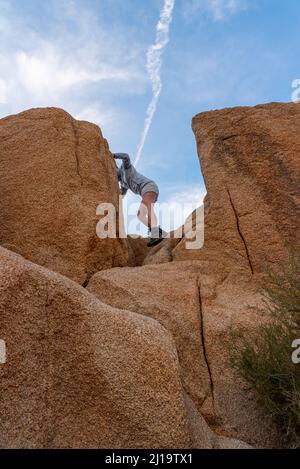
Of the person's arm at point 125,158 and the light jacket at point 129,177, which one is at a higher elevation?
the person's arm at point 125,158

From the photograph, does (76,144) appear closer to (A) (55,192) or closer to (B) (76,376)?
(A) (55,192)

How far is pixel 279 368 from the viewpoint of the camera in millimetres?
5277

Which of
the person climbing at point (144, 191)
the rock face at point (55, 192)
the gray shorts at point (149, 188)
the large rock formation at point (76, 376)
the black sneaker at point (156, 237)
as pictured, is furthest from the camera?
the gray shorts at point (149, 188)

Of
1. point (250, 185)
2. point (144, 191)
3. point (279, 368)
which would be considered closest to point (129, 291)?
point (279, 368)

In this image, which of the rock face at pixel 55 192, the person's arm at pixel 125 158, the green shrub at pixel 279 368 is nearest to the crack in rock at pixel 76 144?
the rock face at pixel 55 192

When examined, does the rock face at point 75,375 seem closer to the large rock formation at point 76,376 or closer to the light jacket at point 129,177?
the large rock formation at point 76,376

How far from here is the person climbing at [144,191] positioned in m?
11.5

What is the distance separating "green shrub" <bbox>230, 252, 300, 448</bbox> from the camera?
5.02 m

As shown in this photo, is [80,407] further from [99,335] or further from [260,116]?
[260,116]

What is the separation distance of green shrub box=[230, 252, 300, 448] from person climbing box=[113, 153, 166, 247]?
5423 mm

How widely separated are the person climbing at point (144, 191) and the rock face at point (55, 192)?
2138 millimetres

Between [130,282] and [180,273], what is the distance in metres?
0.98

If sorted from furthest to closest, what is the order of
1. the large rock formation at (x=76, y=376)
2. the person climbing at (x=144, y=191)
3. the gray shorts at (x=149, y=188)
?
the gray shorts at (x=149, y=188)
the person climbing at (x=144, y=191)
the large rock formation at (x=76, y=376)
